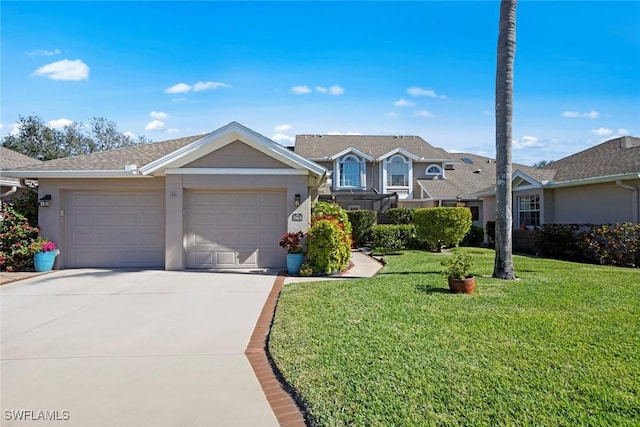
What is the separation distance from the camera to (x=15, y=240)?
10.9m

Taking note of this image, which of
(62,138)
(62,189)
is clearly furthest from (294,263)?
(62,138)

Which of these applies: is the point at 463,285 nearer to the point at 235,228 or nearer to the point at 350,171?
the point at 235,228

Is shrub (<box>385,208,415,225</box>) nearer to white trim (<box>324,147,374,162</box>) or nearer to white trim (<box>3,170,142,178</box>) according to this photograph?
white trim (<box>324,147,374,162</box>)

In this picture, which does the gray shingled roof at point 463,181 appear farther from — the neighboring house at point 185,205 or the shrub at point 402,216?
the neighboring house at point 185,205

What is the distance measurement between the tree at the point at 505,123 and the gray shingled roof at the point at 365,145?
21443 mm

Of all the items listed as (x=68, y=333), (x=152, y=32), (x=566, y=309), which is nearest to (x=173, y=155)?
(x=152, y=32)

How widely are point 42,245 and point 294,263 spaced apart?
7303mm

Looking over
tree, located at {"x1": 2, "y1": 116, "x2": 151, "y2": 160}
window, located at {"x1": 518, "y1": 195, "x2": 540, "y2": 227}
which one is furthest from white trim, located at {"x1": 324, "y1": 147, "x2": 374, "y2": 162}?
tree, located at {"x1": 2, "y1": 116, "x2": 151, "y2": 160}

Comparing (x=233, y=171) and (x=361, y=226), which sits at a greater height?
(x=233, y=171)

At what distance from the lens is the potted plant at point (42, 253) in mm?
10828

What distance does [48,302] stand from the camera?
289 inches

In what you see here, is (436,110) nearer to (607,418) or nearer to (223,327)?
(223,327)

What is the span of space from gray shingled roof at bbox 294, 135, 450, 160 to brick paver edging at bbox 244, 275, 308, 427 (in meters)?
25.3

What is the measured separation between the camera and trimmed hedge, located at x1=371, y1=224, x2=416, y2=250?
1720cm
